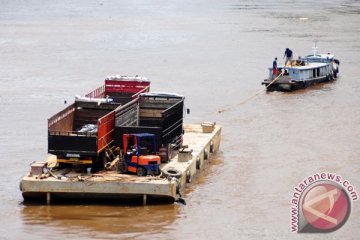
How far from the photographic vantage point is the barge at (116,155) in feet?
83.3

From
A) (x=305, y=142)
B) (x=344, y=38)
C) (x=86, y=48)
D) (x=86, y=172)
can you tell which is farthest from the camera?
(x=344, y=38)

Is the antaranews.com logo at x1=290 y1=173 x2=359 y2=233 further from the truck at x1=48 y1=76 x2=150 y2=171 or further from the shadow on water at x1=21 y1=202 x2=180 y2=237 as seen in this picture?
the truck at x1=48 y1=76 x2=150 y2=171

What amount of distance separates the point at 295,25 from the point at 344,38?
11.9 meters

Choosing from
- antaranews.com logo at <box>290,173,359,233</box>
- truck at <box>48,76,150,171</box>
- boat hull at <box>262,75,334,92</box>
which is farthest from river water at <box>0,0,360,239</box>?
A: truck at <box>48,76,150,171</box>

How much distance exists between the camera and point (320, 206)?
23.9m

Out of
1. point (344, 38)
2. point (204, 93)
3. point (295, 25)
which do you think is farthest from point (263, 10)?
point (204, 93)

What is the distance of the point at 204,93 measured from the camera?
46.5 m

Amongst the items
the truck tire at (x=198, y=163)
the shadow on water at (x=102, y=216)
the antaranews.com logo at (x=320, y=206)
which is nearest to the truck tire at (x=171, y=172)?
the shadow on water at (x=102, y=216)

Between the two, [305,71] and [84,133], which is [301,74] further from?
[84,133]

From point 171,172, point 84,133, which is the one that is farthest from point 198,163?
point 84,133

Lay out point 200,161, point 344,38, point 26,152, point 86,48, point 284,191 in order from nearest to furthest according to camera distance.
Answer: point 284,191, point 200,161, point 26,152, point 86,48, point 344,38

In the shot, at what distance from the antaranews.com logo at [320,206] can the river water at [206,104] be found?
29cm

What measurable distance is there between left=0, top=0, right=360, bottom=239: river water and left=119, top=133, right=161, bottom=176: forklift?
3.61ft

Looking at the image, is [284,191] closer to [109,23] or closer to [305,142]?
[305,142]
